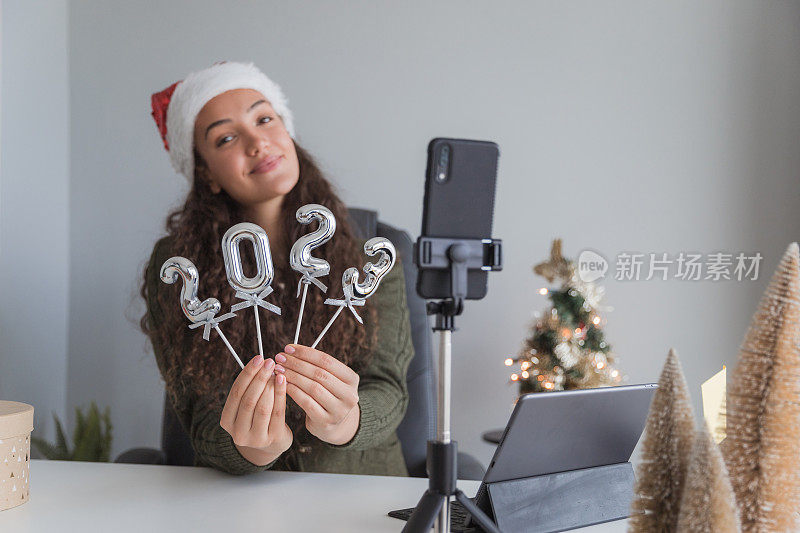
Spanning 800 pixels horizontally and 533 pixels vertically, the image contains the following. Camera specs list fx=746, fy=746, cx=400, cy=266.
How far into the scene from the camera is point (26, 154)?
2.01m

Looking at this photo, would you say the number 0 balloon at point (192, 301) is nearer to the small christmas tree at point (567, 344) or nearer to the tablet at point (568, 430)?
the tablet at point (568, 430)

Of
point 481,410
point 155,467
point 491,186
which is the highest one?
point 491,186

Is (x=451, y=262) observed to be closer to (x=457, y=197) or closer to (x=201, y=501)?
(x=457, y=197)

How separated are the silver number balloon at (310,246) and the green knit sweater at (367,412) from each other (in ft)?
1.13

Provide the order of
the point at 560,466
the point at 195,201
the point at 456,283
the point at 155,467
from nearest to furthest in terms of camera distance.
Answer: the point at 456,283 < the point at 560,466 < the point at 155,467 < the point at 195,201

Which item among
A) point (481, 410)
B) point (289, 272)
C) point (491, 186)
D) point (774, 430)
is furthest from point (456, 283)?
point (481, 410)

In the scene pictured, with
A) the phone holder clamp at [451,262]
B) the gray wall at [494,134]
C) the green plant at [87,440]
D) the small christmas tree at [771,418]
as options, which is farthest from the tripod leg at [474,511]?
the green plant at [87,440]

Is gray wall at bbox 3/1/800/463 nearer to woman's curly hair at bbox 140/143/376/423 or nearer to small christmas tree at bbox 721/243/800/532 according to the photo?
woman's curly hair at bbox 140/143/376/423

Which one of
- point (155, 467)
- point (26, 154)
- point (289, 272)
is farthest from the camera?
point (26, 154)

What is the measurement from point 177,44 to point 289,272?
1.15 meters

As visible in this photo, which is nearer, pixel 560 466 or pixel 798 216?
pixel 560 466

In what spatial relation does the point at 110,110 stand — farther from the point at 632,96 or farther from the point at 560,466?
the point at 560,466

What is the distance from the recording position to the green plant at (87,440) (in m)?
2.11

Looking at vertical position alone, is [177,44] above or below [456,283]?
above
